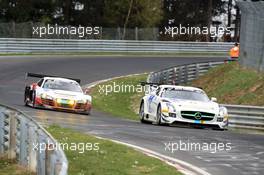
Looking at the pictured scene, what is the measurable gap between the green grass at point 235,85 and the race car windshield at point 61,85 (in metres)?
6.58

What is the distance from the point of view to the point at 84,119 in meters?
19.9

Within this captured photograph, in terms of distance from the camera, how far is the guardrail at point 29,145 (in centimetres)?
823

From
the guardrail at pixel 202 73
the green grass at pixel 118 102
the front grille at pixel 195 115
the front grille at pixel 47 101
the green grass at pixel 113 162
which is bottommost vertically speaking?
the green grass at pixel 118 102

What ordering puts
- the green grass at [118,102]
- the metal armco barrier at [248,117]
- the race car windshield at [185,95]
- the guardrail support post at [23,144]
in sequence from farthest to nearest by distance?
the green grass at [118,102]
the metal armco barrier at [248,117]
the race car windshield at [185,95]
the guardrail support post at [23,144]

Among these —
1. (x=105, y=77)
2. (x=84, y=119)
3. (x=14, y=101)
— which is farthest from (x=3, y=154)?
(x=105, y=77)

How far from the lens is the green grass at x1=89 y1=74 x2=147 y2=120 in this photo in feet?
85.2

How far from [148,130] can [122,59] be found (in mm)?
28751

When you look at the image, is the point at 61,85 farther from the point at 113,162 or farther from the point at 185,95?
the point at 113,162

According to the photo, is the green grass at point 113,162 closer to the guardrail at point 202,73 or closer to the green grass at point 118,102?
the guardrail at point 202,73

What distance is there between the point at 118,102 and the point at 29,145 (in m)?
17.4

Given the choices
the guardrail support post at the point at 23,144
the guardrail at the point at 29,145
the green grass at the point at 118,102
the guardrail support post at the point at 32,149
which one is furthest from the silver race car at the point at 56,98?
the guardrail support post at the point at 32,149

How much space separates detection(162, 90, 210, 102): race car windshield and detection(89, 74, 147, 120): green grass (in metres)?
4.07

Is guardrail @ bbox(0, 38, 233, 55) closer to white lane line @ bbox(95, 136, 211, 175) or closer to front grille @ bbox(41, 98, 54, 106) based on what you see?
front grille @ bbox(41, 98, 54, 106)

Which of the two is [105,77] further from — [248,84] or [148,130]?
[148,130]
